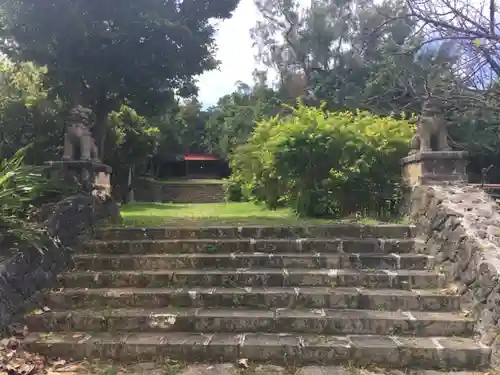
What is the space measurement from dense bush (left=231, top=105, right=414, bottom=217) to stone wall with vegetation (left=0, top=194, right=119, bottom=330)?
276 centimetres

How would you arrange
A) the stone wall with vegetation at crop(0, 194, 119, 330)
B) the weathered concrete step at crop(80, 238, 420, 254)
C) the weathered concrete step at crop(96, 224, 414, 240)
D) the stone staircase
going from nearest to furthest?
1. the stone staircase
2. the stone wall with vegetation at crop(0, 194, 119, 330)
3. the weathered concrete step at crop(80, 238, 420, 254)
4. the weathered concrete step at crop(96, 224, 414, 240)

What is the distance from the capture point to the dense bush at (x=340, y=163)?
6230 millimetres

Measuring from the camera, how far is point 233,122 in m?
25.6

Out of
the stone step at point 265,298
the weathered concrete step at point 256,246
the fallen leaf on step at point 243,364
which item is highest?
the weathered concrete step at point 256,246

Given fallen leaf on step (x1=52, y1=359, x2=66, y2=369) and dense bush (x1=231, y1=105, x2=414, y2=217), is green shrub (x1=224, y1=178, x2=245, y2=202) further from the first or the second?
fallen leaf on step (x1=52, y1=359, x2=66, y2=369)

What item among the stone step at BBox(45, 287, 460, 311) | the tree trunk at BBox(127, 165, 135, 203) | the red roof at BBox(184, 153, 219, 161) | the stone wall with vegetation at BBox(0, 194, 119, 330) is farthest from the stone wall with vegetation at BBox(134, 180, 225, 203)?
the stone step at BBox(45, 287, 460, 311)

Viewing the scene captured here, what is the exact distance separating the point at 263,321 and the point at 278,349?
36 centimetres

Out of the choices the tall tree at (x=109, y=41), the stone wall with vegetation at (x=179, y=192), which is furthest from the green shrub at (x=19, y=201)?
the stone wall with vegetation at (x=179, y=192)

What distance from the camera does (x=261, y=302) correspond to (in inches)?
156

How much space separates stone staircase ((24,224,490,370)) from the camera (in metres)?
3.37

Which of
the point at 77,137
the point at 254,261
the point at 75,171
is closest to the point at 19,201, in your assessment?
the point at 75,171

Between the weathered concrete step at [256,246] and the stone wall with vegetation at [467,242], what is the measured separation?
35 centimetres

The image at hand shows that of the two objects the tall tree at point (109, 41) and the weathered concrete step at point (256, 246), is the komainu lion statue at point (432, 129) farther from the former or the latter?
the tall tree at point (109, 41)

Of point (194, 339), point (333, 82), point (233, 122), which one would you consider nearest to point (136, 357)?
point (194, 339)
